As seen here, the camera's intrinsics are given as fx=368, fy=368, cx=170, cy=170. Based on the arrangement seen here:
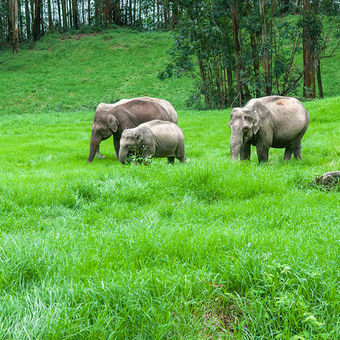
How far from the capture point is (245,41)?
74.0 feet

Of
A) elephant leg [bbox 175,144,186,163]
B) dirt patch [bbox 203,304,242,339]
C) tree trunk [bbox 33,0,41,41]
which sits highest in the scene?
tree trunk [bbox 33,0,41,41]

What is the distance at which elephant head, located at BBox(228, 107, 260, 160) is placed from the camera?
709 centimetres

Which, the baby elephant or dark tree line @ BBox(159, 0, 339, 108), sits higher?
dark tree line @ BBox(159, 0, 339, 108)

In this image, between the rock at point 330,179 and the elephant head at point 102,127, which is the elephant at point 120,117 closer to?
the elephant head at point 102,127

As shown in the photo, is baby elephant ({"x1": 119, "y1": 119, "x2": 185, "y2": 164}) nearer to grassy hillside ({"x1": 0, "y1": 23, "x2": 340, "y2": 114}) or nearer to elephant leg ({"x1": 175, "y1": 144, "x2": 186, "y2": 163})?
elephant leg ({"x1": 175, "y1": 144, "x2": 186, "y2": 163})

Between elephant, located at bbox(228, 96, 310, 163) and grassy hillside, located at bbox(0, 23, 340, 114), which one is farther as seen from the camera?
grassy hillside, located at bbox(0, 23, 340, 114)

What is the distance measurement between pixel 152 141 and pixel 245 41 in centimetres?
1692

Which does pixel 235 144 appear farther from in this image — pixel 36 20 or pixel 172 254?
pixel 36 20

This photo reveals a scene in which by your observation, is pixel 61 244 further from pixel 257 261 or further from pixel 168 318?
pixel 257 261

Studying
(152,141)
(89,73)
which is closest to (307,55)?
(152,141)

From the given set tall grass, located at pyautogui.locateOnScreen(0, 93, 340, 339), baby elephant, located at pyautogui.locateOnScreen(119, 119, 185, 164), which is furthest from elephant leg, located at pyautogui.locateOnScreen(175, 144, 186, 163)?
tall grass, located at pyautogui.locateOnScreen(0, 93, 340, 339)

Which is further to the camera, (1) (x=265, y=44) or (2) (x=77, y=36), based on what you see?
(2) (x=77, y=36)

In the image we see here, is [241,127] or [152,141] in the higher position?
[241,127]

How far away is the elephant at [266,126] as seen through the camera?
7141mm
